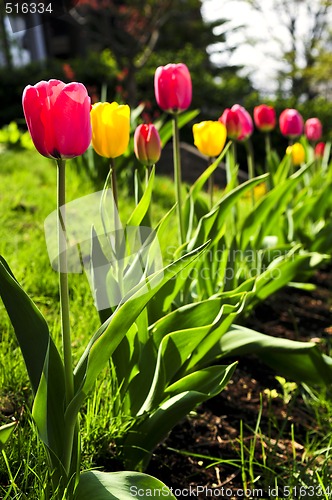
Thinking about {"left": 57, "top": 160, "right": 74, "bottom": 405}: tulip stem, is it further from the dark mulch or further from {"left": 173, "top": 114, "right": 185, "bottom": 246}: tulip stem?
{"left": 173, "top": 114, "right": 185, "bottom": 246}: tulip stem

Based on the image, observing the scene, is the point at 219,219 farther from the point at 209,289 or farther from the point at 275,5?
the point at 275,5

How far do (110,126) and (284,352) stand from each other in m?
0.73

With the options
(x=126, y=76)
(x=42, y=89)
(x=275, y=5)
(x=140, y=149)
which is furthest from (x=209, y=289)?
(x=275, y=5)

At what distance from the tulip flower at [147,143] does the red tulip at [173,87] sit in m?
0.20

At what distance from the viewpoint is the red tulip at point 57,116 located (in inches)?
37.7

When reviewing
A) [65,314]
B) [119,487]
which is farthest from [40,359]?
[119,487]

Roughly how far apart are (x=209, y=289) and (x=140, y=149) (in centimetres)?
55

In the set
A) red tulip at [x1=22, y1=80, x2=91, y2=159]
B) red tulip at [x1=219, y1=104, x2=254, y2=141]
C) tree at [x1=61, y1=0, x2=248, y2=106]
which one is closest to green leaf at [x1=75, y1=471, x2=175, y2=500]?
red tulip at [x1=22, y1=80, x2=91, y2=159]

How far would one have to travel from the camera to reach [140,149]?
156 cm

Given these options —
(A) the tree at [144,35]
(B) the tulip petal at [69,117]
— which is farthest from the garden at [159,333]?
(A) the tree at [144,35]

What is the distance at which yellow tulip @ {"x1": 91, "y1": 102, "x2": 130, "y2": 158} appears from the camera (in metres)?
1.33

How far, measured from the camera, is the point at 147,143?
1556mm

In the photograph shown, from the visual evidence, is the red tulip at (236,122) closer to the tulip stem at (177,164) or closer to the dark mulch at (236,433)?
the tulip stem at (177,164)

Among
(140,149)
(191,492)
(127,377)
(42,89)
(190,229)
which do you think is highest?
(42,89)
